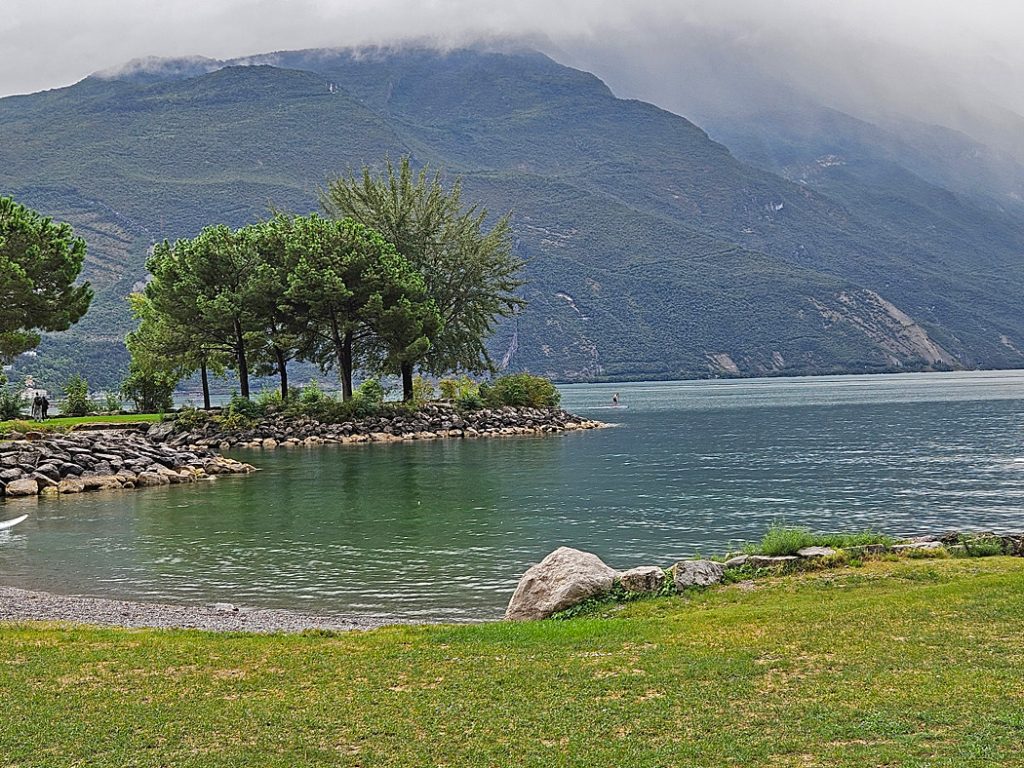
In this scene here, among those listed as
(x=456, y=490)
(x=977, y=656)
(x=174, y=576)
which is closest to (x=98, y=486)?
(x=456, y=490)

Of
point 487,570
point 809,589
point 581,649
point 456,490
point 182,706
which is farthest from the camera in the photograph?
point 456,490

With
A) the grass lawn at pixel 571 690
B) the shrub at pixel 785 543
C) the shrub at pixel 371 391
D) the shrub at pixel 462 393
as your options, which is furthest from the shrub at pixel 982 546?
the shrub at pixel 371 391

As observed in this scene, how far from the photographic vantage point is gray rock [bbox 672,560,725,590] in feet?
53.1

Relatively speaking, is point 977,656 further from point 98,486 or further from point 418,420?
point 418,420

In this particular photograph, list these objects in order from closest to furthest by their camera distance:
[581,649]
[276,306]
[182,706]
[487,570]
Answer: [182,706] → [581,649] → [487,570] → [276,306]

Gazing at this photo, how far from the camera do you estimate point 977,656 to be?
36.5 feet

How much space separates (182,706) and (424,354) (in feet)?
199

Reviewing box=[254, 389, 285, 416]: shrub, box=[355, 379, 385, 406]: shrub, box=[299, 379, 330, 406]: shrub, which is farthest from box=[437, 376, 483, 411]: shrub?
box=[254, 389, 285, 416]: shrub

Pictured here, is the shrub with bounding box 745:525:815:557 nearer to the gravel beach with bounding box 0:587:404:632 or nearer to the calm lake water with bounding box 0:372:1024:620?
the calm lake water with bounding box 0:372:1024:620

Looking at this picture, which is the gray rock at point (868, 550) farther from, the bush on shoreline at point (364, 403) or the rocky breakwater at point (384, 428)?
the bush on shoreline at point (364, 403)

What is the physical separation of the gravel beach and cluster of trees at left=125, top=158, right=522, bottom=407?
46.1 m

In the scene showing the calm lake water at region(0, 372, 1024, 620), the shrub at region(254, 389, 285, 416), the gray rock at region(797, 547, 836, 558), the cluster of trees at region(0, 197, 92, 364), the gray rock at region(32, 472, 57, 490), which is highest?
the cluster of trees at region(0, 197, 92, 364)

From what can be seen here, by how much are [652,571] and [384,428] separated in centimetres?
5263

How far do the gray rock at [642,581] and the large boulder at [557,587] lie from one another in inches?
9.8
